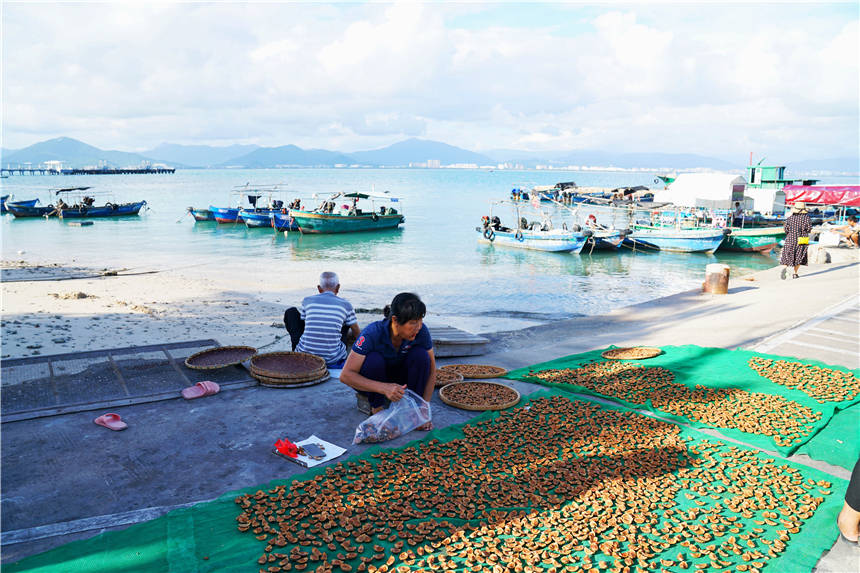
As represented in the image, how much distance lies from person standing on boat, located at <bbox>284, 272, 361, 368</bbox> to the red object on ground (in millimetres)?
1666

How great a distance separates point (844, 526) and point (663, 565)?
1.07 metres

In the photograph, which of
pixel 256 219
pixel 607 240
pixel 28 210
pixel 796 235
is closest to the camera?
pixel 796 235

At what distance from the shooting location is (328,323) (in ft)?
17.2

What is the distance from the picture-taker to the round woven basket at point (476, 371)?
5.55m

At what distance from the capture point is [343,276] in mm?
18391

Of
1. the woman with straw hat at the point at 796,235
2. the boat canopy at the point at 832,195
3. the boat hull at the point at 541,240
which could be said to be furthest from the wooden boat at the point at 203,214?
the boat canopy at the point at 832,195

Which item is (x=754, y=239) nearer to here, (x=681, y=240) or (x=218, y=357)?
(x=681, y=240)

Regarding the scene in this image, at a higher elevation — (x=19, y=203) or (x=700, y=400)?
(x=19, y=203)

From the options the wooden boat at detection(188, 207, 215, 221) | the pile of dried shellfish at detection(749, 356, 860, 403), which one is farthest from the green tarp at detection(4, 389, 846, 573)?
the wooden boat at detection(188, 207, 215, 221)

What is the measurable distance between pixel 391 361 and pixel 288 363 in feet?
5.58

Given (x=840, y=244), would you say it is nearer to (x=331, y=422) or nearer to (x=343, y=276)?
(x=343, y=276)

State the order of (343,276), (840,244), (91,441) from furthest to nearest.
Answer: (840,244) < (343,276) < (91,441)

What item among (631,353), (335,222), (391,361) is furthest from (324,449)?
(335,222)

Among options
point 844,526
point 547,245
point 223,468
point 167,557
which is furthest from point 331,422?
point 547,245
